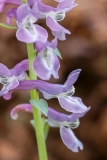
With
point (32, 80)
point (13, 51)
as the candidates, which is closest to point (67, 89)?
point (32, 80)

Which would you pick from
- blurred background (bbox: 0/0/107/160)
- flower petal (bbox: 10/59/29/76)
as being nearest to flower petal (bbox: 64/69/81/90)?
flower petal (bbox: 10/59/29/76)

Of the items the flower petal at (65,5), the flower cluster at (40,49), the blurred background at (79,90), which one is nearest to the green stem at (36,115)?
the flower cluster at (40,49)

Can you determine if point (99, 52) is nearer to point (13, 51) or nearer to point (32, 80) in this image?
point (13, 51)

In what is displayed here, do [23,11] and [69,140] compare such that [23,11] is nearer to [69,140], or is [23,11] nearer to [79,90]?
[69,140]

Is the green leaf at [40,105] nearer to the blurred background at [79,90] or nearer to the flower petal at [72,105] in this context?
the flower petal at [72,105]

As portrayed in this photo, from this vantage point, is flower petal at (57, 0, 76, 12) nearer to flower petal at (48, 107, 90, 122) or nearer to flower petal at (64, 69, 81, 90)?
flower petal at (64, 69, 81, 90)
